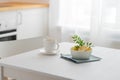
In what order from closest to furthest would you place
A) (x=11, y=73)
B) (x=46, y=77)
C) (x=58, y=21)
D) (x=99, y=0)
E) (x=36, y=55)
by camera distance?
(x=46, y=77), (x=11, y=73), (x=36, y=55), (x=99, y=0), (x=58, y=21)

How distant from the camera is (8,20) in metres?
Answer: 2.80

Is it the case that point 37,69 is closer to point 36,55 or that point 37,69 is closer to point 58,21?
point 36,55

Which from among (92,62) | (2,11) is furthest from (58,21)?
(92,62)

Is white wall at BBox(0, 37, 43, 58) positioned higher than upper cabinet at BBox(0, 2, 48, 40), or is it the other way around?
upper cabinet at BBox(0, 2, 48, 40)

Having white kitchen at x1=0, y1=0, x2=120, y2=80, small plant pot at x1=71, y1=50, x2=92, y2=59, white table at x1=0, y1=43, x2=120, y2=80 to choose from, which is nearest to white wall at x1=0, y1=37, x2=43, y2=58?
white kitchen at x1=0, y1=0, x2=120, y2=80

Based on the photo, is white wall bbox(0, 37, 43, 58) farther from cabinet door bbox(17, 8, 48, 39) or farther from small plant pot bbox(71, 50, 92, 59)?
cabinet door bbox(17, 8, 48, 39)

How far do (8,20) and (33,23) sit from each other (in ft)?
1.65

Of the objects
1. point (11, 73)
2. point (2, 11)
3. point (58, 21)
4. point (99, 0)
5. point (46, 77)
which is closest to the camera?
point (46, 77)

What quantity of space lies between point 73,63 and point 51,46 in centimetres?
27

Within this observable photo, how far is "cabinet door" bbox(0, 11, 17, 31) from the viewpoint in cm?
271

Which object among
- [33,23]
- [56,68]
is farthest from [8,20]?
→ [56,68]

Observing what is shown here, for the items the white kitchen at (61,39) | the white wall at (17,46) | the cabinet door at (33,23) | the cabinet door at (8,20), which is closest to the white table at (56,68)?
the white kitchen at (61,39)

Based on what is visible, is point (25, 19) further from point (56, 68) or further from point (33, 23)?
point (56, 68)

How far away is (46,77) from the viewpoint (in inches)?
50.0
